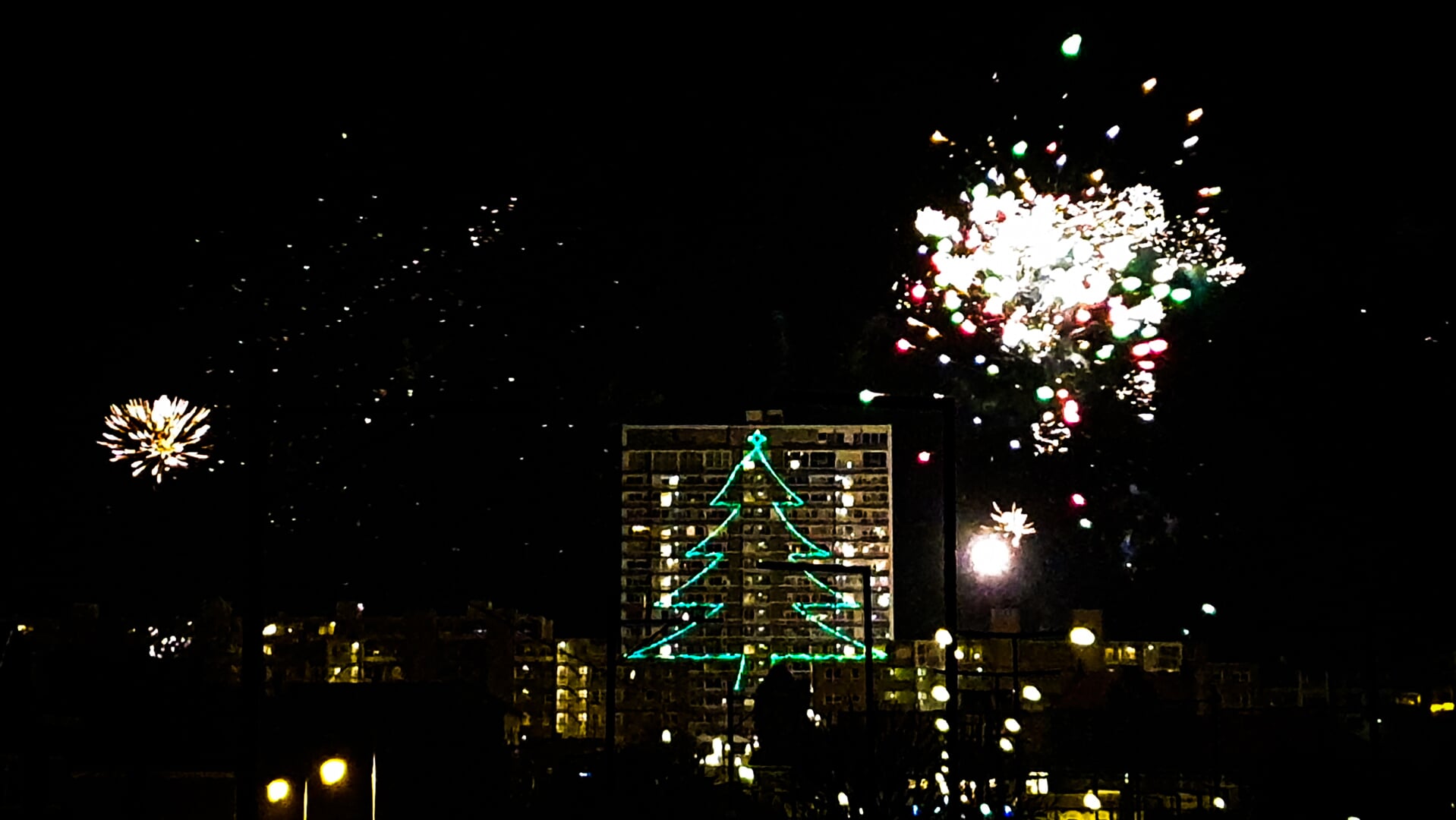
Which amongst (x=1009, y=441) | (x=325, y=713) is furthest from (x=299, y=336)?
(x=1009, y=441)

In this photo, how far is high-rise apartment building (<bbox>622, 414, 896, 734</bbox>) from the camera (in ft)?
42.8

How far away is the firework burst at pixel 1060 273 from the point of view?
45.7ft

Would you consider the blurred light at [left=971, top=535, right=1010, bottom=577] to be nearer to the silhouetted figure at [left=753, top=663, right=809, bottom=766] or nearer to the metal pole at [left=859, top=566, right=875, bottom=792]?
the silhouetted figure at [left=753, top=663, right=809, bottom=766]

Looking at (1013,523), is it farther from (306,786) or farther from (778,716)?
(306,786)

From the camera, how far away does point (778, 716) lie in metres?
9.96

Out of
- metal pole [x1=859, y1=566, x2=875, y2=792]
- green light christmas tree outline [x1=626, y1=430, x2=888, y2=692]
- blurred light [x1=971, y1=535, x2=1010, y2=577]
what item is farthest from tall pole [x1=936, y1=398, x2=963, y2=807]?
blurred light [x1=971, y1=535, x2=1010, y2=577]

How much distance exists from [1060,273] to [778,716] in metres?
5.95

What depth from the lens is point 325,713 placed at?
26.3 ft

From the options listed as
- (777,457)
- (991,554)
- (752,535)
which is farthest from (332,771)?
(991,554)

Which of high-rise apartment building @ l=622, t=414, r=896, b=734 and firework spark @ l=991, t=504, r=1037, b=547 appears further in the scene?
firework spark @ l=991, t=504, r=1037, b=547

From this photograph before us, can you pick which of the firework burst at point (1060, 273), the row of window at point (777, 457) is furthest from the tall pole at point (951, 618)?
the firework burst at point (1060, 273)

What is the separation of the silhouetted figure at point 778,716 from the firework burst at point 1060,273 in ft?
17.6

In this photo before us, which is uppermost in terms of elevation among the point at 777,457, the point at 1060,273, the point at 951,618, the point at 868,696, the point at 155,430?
the point at 1060,273

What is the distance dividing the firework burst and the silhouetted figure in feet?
17.6
